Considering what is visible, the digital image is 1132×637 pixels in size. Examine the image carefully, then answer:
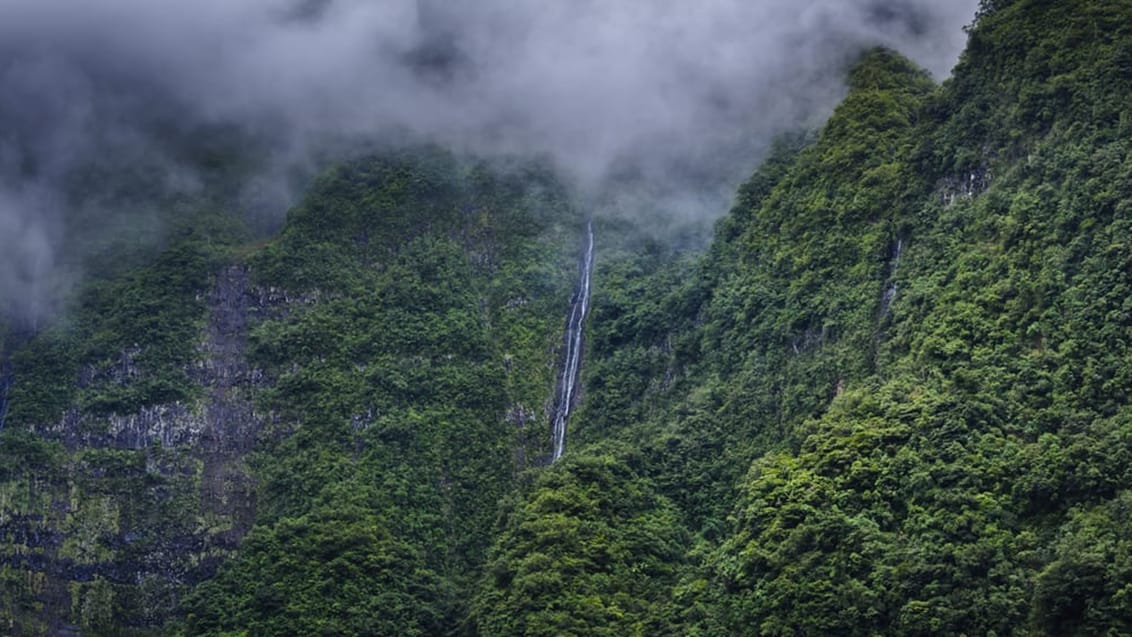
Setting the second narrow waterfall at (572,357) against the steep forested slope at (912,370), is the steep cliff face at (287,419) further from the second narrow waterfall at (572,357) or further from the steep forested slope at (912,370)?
the steep forested slope at (912,370)

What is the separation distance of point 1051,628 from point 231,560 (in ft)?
128

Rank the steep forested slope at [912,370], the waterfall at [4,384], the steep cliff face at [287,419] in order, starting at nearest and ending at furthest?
the steep forested slope at [912,370] → the steep cliff face at [287,419] → the waterfall at [4,384]

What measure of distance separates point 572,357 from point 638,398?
21.3ft

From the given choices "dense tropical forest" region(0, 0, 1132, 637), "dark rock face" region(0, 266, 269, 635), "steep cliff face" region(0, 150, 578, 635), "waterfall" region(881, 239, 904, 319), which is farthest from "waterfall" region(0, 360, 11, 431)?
"waterfall" region(881, 239, 904, 319)

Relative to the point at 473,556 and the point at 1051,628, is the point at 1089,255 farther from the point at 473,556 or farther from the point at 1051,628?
the point at 473,556

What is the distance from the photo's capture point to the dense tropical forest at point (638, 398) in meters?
55.6

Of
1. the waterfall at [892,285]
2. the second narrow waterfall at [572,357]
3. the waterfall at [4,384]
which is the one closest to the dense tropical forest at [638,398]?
the waterfall at [4,384]

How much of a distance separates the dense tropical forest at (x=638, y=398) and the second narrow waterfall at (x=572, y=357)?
74 cm

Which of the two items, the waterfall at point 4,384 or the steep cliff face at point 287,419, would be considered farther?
the waterfall at point 4,384

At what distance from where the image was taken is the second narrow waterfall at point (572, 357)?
78.9 m

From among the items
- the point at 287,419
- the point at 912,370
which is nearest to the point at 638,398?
the point at 287,419

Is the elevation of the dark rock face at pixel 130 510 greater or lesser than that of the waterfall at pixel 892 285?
lesser

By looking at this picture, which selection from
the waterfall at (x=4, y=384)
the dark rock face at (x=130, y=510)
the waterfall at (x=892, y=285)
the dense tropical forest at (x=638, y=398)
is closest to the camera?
the dense tropical forest at (x=638, y=398)

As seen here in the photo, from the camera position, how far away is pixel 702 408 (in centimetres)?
7169
